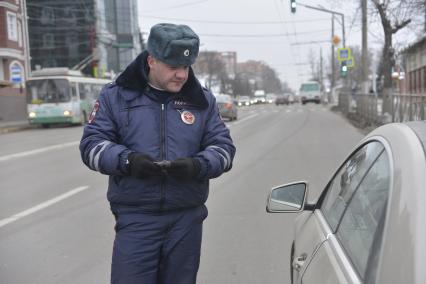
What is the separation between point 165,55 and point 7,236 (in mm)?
4381

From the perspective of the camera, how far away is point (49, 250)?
5.65 metres

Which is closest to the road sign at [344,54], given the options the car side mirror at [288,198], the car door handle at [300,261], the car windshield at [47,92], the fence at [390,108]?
the fence at [390,108]

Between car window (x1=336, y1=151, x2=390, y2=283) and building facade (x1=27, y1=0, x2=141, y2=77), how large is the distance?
35.7 meters

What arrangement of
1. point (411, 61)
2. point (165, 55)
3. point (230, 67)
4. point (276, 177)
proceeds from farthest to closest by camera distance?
point (230, 67)
point (411, 61)
point (276, 177)
point (165, 55)

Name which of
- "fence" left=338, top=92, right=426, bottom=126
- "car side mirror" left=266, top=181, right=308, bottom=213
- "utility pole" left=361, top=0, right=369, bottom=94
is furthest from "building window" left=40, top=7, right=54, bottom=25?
"car side mirror" left=266, top=181, right=308, bottom=213

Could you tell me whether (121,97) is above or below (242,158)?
above

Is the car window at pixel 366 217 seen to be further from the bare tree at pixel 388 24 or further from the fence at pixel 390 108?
the bare tree at pixel 388 24

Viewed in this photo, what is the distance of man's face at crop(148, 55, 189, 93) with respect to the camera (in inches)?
105

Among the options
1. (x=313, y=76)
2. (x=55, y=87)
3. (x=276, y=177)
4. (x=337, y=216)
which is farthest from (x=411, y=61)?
(x=313, y=76)

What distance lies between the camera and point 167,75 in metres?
2.67

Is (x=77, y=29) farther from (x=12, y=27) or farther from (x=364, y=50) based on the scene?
(x=364, y=50)

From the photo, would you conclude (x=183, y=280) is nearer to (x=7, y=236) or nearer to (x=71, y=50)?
(x=7, y=236)

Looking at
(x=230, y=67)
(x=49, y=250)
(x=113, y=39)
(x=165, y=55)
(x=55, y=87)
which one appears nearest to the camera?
(x=165, y=55)

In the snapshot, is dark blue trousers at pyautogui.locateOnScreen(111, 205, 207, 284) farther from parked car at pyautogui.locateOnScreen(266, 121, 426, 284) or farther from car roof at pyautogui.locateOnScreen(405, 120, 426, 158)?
car roof at pyautogui.locateOnScreen(405, 120, 426, 158)
